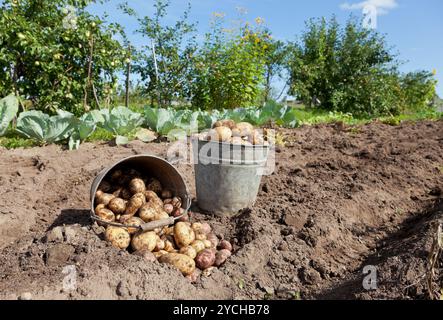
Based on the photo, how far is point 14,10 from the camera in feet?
20.5

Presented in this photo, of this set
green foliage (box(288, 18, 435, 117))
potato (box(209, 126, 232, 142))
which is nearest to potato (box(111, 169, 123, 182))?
potato (box(209, 126, 232, 142))

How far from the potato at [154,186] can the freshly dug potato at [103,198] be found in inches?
12.8

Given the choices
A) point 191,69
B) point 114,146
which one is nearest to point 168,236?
point 114,146

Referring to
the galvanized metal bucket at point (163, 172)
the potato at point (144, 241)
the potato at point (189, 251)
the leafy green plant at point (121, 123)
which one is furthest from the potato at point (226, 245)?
the leafy green plant at point (121, 123)

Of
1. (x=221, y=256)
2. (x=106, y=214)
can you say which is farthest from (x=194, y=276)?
(x=106, y=214)

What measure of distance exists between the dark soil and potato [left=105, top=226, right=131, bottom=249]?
7 centimetres

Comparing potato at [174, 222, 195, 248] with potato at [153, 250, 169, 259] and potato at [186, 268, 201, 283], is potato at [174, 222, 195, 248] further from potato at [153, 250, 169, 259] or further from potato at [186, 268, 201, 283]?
potato at [186, 268, 201, 283]

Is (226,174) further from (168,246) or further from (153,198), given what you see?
(168,246)

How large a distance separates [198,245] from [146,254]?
400 mm

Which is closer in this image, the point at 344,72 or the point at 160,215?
the point at 160,215

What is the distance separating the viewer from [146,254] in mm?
2418

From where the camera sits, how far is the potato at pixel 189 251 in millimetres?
2578

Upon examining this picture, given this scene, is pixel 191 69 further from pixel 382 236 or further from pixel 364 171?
pixel 382 236

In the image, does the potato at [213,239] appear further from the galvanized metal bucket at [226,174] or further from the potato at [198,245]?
the galvanized metal bucket at [226,174]
